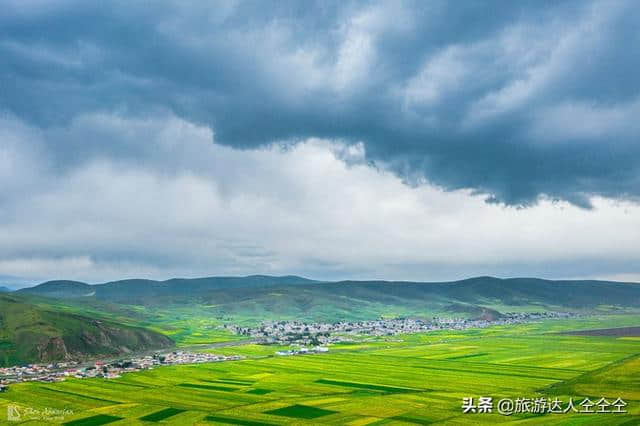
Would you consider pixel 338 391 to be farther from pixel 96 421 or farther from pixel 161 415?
pixel 96 421

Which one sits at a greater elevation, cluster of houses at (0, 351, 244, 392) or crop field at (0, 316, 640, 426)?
crop field at (0, 316, 640, 426)

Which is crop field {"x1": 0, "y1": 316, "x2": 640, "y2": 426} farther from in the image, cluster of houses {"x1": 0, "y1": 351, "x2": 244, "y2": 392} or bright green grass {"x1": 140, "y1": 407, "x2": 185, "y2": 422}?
cluster of houses {"x1": 0, "y1": 351, "x2": 244, "y2": 392}

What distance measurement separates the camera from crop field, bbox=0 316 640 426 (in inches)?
3658

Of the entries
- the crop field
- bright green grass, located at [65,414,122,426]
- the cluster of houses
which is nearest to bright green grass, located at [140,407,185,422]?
the crop field

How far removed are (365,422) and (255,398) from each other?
109 feet

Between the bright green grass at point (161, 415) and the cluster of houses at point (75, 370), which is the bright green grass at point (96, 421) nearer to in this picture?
the bright green grass at point (161, 415)

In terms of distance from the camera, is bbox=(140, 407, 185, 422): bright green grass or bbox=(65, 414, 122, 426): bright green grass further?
bbox=(140, 407, 185, 422): bright green grass

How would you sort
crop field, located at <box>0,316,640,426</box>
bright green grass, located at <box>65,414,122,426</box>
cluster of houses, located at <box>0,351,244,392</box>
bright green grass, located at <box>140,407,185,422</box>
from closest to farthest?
bright green grass, located at <box>65,414,122,426</box> → crop field, located at <box>0,316,640,426</box> → bright green grass, located at <box>140,407,185,422</box> → cluster of houses, located at <box>0,351,244,392</box>

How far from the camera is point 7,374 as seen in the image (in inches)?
6373

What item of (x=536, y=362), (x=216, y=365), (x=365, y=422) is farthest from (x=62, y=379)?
Answer: (x=536, y=362)

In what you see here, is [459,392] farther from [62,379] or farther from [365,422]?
[62,379]

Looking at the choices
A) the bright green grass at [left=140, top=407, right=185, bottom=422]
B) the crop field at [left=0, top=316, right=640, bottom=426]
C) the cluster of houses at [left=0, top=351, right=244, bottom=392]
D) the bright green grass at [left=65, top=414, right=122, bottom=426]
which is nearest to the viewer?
the bright green grass at [left=65, top=414, right=122, bottom=426]

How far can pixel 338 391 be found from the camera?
12219 cm

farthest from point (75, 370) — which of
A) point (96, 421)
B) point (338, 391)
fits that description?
point (338, 391)
